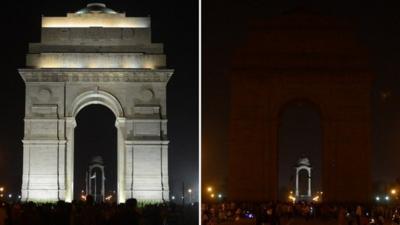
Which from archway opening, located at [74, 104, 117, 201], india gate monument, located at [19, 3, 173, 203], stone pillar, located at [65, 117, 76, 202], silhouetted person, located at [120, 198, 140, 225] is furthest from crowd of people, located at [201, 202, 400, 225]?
archway opening, located at [74, 104, 117, 201]

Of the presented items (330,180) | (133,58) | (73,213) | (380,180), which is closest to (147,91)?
(133,58)

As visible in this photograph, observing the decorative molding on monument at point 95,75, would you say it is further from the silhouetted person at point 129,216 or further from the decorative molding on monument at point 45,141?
the silhouetted person at point 129,216

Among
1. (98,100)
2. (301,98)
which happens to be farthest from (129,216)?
(301,98)

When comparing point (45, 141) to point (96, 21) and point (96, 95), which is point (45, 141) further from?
point (96, 21)

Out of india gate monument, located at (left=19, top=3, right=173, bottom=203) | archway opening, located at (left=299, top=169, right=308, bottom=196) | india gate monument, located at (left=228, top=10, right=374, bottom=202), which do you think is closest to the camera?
india gate monument, located at (left=19, top=3, right=173, bottom=203)

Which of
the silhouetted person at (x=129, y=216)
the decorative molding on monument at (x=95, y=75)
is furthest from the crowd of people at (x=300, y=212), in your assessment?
the silhouetted person at (x=129, y=216)

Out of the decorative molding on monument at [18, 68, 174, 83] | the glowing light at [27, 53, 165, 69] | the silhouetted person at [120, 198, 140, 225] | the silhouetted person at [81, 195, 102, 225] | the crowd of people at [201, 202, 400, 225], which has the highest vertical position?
the glowing light at [27, 53, 165, 69]

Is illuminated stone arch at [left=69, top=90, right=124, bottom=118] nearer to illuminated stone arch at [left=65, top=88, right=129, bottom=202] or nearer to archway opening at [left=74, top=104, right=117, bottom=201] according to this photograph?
illuminated stone arch at [left=65, top=88, right=129, bottom=202]
